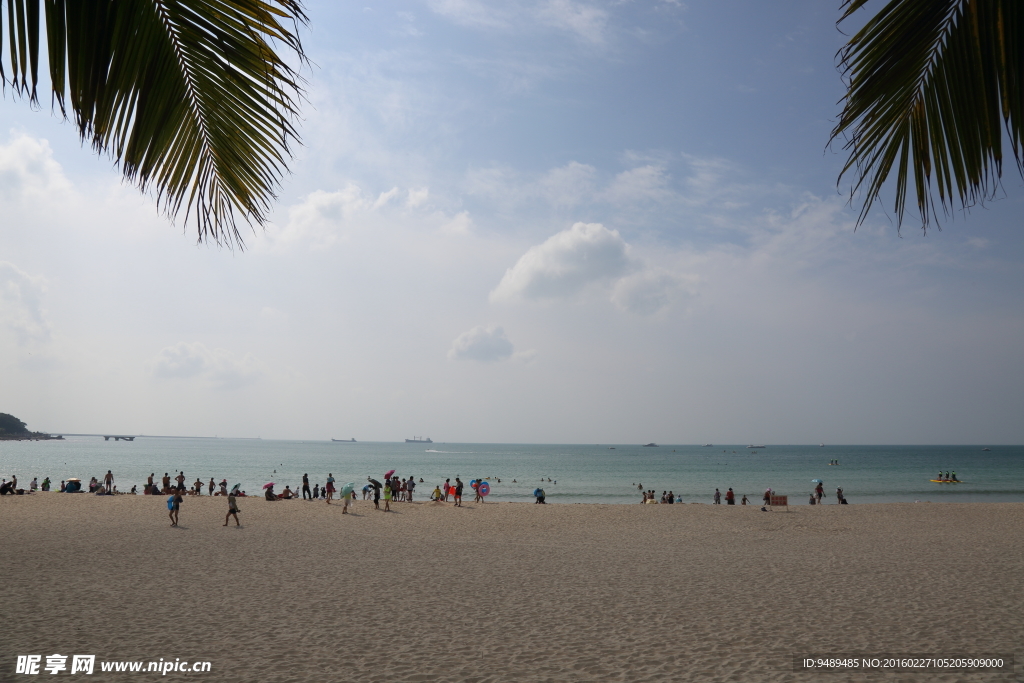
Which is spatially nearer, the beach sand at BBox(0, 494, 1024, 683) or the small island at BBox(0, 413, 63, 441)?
the beach sand at BBox(0, 494, 1024, 683)

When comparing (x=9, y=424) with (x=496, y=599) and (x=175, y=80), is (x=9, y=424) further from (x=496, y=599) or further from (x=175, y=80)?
(x=175, y=80)

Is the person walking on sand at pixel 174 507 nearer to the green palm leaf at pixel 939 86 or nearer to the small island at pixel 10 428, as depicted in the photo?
the green palm leaf at pixel 939 86

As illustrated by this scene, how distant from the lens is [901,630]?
8.69 m

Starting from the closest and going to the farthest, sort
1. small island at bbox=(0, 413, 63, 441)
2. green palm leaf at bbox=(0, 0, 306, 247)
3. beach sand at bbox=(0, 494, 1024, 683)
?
green palm leaf at bbox=(0, 0, 306, 247)
beach sand at bbox=(0, 494, 1024, 683)
small island at bbox=(0, 413, 63, 441)

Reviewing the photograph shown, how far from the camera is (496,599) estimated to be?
10.5 metres

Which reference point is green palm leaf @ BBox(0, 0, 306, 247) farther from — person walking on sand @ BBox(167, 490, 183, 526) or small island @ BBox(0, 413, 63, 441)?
small island @ BBox(0, 413, 63, 441)

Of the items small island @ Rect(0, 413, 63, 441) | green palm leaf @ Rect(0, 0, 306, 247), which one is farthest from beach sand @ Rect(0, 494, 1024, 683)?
small island @ Rect(0, 413, 63, 441)

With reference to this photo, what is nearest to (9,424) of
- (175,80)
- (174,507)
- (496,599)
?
(174,507)

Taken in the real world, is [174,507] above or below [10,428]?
above

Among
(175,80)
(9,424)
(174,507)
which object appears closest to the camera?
(175,80)

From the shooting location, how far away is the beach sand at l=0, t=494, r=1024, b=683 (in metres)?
7.51

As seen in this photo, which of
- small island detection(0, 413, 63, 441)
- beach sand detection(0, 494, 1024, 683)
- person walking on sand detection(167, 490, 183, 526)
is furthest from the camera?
small island detection(0, 413, 63, 441)

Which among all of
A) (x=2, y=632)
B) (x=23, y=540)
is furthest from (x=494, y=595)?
(x=23, y=540)

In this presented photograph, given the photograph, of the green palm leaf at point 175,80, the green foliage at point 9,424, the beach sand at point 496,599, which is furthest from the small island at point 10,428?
the green palm leaf at point 175,80
